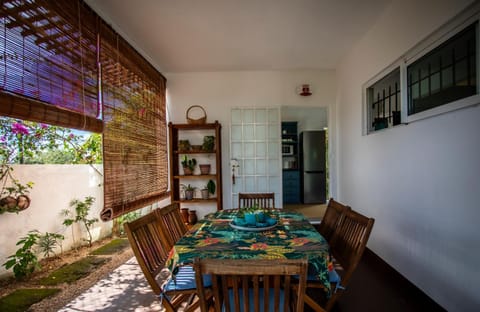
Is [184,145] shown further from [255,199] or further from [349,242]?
[349,242]

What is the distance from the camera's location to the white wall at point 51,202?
8.48ft

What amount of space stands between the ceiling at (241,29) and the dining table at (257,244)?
2.15 metres

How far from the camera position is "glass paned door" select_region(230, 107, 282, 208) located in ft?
14.3

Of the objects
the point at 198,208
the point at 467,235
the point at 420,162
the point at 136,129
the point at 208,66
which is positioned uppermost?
the point at 208,66

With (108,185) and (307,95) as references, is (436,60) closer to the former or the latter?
(307,95)

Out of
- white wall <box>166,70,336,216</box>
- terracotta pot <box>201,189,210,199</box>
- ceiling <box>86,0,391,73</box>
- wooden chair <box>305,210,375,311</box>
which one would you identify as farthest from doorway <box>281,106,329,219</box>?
wooden chair <box>305,210,375,311</box>

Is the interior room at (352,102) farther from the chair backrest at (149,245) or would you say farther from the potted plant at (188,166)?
the chair backrest at (149,245)

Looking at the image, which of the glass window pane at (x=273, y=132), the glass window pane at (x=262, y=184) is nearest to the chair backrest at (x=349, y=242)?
the glass window pane at (x=262, y=184)

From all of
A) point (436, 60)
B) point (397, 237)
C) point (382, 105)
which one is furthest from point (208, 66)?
point (397, 237)

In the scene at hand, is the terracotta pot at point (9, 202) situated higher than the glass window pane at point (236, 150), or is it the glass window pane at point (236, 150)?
the glass window pane at point (236, 150)

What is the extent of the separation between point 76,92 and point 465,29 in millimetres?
3029

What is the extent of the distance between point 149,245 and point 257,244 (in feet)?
2.25

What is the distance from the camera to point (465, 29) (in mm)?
1730

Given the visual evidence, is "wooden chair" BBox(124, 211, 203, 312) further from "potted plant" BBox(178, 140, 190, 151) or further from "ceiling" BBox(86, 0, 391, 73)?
"potted plant" BBox(178, 140, 190, 151)
